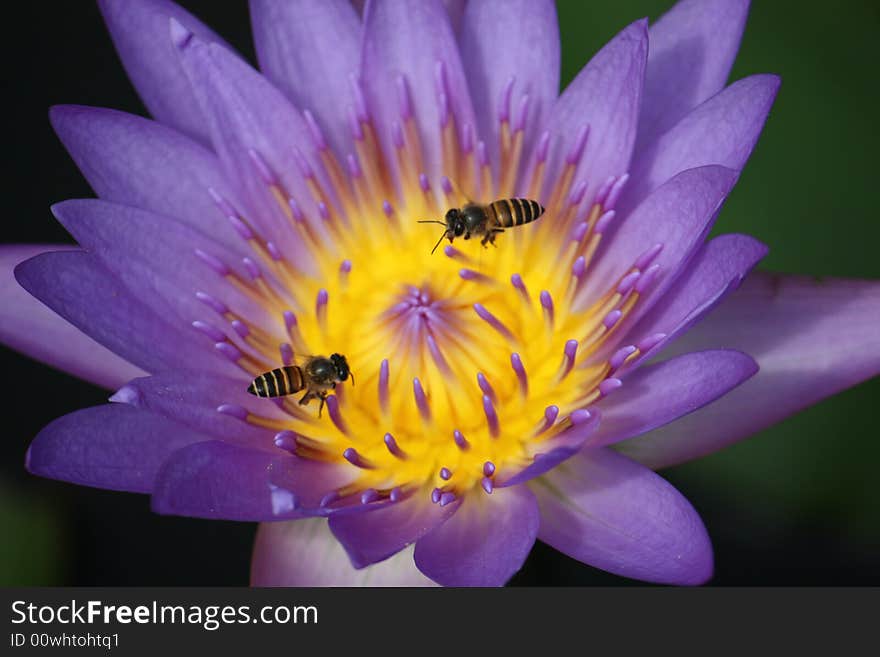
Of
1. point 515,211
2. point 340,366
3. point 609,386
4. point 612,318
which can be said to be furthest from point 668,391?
point 340,366

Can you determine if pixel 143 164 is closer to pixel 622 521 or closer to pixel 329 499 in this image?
pixel 329 499

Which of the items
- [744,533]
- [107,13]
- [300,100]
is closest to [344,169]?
[300,100]

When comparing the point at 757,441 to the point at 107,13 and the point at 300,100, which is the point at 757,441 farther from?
the point at 107,13

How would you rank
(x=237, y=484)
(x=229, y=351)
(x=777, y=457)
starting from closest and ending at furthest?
(x=237, y=484), (x=229, y=351), (x=777, y=457)

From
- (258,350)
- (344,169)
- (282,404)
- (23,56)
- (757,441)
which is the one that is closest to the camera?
(282,404)

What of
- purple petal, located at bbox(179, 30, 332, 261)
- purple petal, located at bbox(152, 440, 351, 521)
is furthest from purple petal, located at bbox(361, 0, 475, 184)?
purple petal, located at bbox(152, 440, 351, 521)

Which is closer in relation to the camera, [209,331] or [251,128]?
[209,331]
